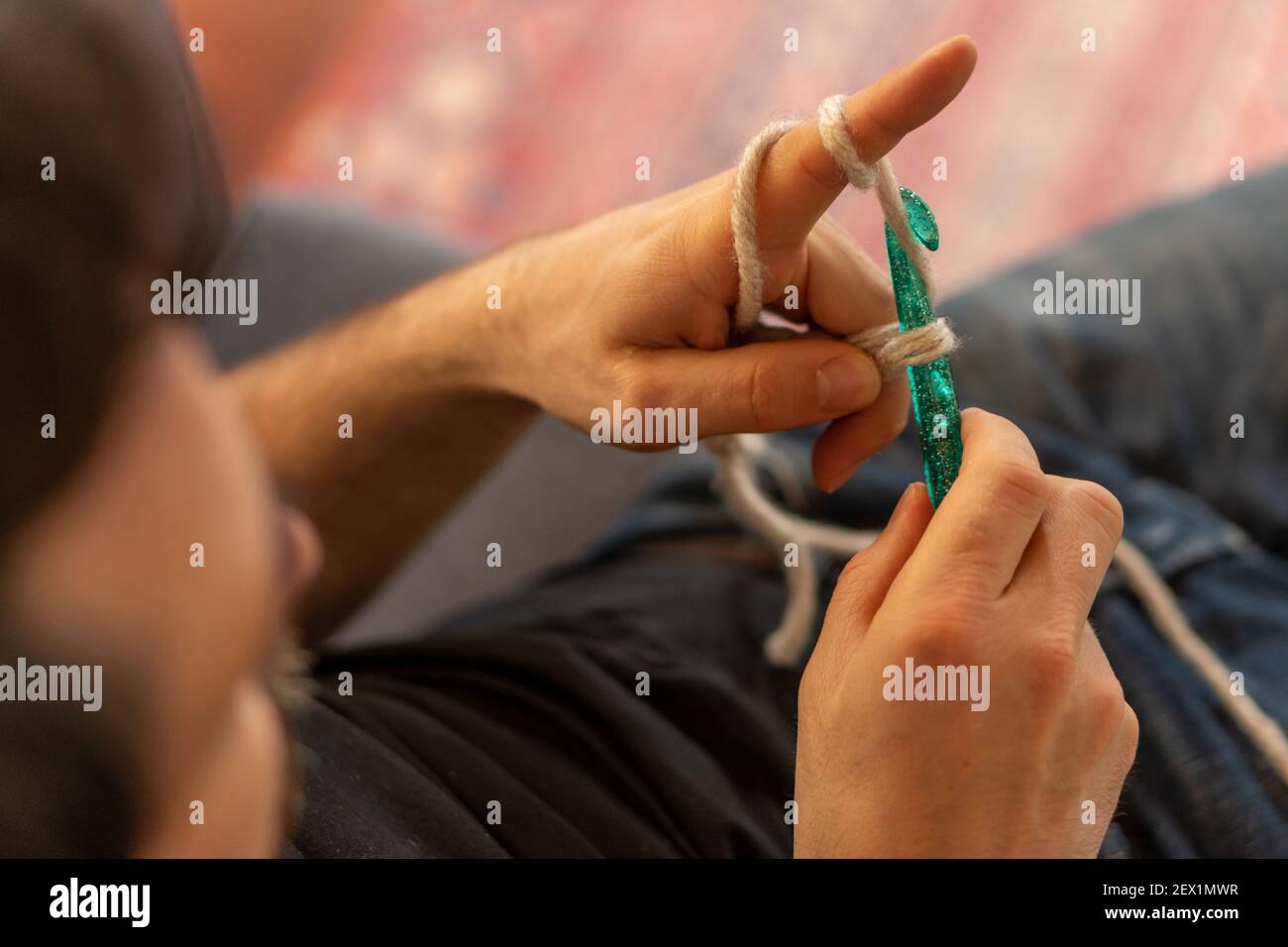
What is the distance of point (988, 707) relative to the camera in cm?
31

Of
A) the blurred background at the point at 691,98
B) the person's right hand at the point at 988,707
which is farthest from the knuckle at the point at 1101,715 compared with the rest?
the blurred background at the point at 691,98

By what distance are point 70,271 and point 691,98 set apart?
38.2 inches

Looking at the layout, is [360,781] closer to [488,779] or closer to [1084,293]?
[488,779]

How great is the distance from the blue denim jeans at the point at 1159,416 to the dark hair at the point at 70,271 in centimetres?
26

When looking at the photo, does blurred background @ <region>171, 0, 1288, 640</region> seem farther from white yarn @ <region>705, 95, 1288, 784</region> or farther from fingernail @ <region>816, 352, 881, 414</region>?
fingernail @ <region>816, 352, 881, 414</region>

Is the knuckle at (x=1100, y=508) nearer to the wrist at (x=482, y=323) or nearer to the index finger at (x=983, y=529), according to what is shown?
the index finger at (x=983, y=529)

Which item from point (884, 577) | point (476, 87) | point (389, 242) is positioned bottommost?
point (884, 577)

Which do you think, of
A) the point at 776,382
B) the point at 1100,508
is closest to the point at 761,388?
the point at 776,382

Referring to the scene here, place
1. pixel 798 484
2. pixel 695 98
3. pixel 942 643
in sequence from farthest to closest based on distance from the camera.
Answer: pixel 695 98 → pixel 798 484 → pixel 942 643

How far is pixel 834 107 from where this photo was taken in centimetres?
31

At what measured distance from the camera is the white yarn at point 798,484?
1.07 feet

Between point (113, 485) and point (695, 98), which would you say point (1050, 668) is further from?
point (695, 98)

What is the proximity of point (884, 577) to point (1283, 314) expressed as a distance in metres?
0.40
